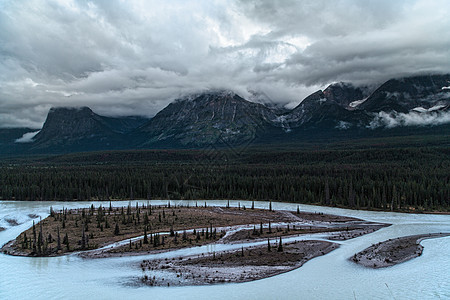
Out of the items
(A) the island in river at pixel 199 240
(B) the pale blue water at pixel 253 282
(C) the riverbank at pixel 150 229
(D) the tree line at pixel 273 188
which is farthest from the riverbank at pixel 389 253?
(D) the tree line at pixel 273 188

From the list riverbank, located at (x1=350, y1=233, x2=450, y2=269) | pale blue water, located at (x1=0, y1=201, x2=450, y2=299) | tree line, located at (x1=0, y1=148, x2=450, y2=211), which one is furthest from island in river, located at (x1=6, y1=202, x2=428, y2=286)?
tree line, located at (x1=0, y1=148, x2=450, y2=211)

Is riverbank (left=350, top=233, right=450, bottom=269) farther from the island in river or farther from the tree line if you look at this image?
the tree line

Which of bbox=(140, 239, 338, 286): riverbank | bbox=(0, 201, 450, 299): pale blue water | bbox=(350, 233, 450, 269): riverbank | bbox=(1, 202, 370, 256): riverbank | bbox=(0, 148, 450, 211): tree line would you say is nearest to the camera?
bbox=(0, 201, 450, 299): pale blue water

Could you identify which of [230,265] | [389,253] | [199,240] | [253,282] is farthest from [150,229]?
[389,253]

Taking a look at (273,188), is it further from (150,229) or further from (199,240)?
(199,240)

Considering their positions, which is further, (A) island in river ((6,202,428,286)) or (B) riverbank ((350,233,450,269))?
(B) riverbank ((350,233,450,269))

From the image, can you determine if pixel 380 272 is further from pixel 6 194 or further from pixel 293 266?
A: pixel 6 194

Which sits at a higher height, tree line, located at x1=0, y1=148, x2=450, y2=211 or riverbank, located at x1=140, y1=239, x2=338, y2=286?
tree line, located at x1=0, y1=148, x2=450, y2=211

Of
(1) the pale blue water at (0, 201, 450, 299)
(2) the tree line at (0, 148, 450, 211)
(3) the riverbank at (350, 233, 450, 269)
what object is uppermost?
(2) the tree line at (0, 148, 450, 211)
